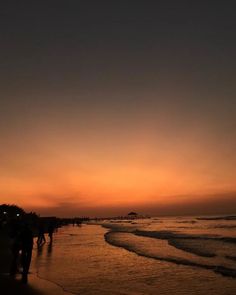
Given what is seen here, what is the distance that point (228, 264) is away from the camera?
21188 mm

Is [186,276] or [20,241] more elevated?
[20,241]

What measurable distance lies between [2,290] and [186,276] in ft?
27.1

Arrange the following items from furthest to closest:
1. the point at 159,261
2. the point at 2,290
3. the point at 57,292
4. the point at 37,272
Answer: the point at 159,261 → the point at 37,272 → the point at 57,292 → the point at 2,290

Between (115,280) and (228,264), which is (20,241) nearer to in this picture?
(115,280)

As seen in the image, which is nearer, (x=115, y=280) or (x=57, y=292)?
(x=57, y=292)

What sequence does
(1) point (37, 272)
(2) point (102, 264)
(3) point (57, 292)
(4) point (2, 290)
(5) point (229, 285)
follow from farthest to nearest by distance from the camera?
(2) point (102, 264) < (1) point (37, 272) < (5) point (229, 285) < (3) point (57, 292) < (4) point (2, 290)

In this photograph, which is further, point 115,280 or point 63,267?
point 63,267

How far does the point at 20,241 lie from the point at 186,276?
280 inches

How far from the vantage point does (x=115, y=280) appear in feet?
51.6

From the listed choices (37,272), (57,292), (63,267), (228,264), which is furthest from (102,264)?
(57,292)

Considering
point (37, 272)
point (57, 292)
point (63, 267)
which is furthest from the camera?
point (63, 267)

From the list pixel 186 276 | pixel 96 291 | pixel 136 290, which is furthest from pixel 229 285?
pixel 96 291

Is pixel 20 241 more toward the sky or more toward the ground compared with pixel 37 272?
more toward the sky

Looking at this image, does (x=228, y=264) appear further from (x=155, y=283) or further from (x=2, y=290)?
(x=2, y=290)
